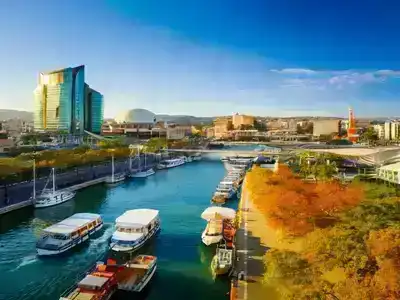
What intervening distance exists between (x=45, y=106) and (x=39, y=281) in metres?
47.3

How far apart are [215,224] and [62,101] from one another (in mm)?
43613

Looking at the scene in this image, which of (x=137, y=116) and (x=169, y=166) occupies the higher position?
(x=137, y=116)

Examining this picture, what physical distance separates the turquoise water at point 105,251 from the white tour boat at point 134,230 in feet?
1.02

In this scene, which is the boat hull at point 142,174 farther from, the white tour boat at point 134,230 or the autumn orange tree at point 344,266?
the autumn orange tree at point 344,266

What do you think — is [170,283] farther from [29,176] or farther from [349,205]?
[29,176]

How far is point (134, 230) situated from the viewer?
432 inches

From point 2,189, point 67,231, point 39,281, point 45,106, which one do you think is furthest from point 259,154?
point 45,106

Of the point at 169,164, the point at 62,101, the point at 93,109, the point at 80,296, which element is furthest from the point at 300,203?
the point at 93,109

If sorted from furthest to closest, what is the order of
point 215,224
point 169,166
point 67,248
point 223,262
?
point 169,166 < point 215,224 < point 67,248 < point 223,262

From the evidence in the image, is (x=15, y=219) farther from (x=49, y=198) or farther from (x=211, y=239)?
(x=211, y=239)

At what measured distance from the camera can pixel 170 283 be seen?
848 cm

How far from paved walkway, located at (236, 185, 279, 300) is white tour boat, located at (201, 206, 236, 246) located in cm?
47

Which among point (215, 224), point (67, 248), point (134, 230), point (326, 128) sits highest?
point (326, 128)

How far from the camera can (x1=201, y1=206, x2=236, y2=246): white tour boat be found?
1064cm
